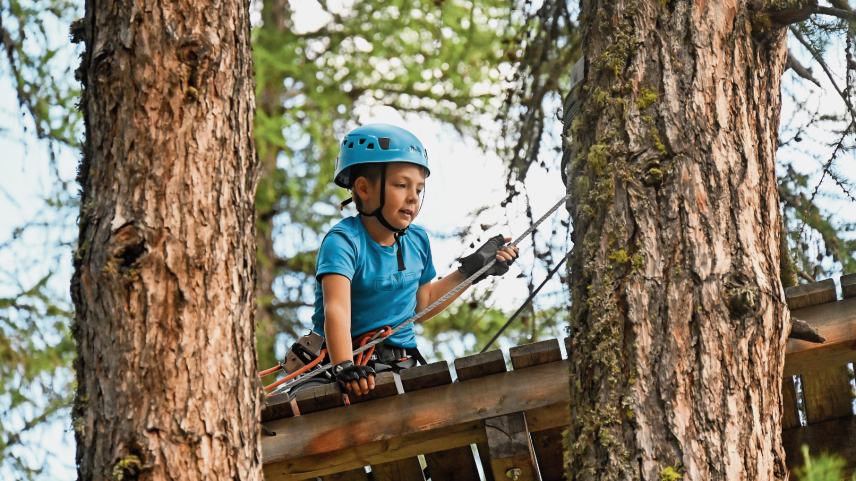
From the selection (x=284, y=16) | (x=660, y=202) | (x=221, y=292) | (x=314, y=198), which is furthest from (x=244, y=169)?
(x=284, y=16)

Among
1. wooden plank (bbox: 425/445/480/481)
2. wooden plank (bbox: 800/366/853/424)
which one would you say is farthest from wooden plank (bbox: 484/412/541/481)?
wooden plank (bbox: 800/366/853/424)

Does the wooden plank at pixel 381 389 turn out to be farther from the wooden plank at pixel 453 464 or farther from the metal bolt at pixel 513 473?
the metal bolt at pixel 513 473

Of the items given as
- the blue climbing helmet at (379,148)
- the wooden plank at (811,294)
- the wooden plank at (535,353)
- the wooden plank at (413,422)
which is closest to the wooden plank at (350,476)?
the wooden plank at (413,422)

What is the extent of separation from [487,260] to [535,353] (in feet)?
3.41

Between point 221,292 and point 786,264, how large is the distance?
99.6 inches

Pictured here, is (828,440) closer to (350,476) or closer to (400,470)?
(400,470)

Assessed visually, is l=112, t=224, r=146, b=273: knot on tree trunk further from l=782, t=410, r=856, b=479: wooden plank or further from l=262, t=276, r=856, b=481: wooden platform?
l=782, t=410, r=856, b=479: wooden plank

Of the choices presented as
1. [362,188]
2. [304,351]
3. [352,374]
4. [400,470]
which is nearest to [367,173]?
[362,188]

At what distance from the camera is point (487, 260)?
168 inches

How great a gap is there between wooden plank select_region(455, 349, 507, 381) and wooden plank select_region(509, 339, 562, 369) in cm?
6

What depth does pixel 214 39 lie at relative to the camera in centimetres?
243

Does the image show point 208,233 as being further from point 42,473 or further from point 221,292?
point 42,473

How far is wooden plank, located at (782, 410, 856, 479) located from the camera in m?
3.51

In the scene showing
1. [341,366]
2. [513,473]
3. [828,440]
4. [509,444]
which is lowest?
[828,440]
